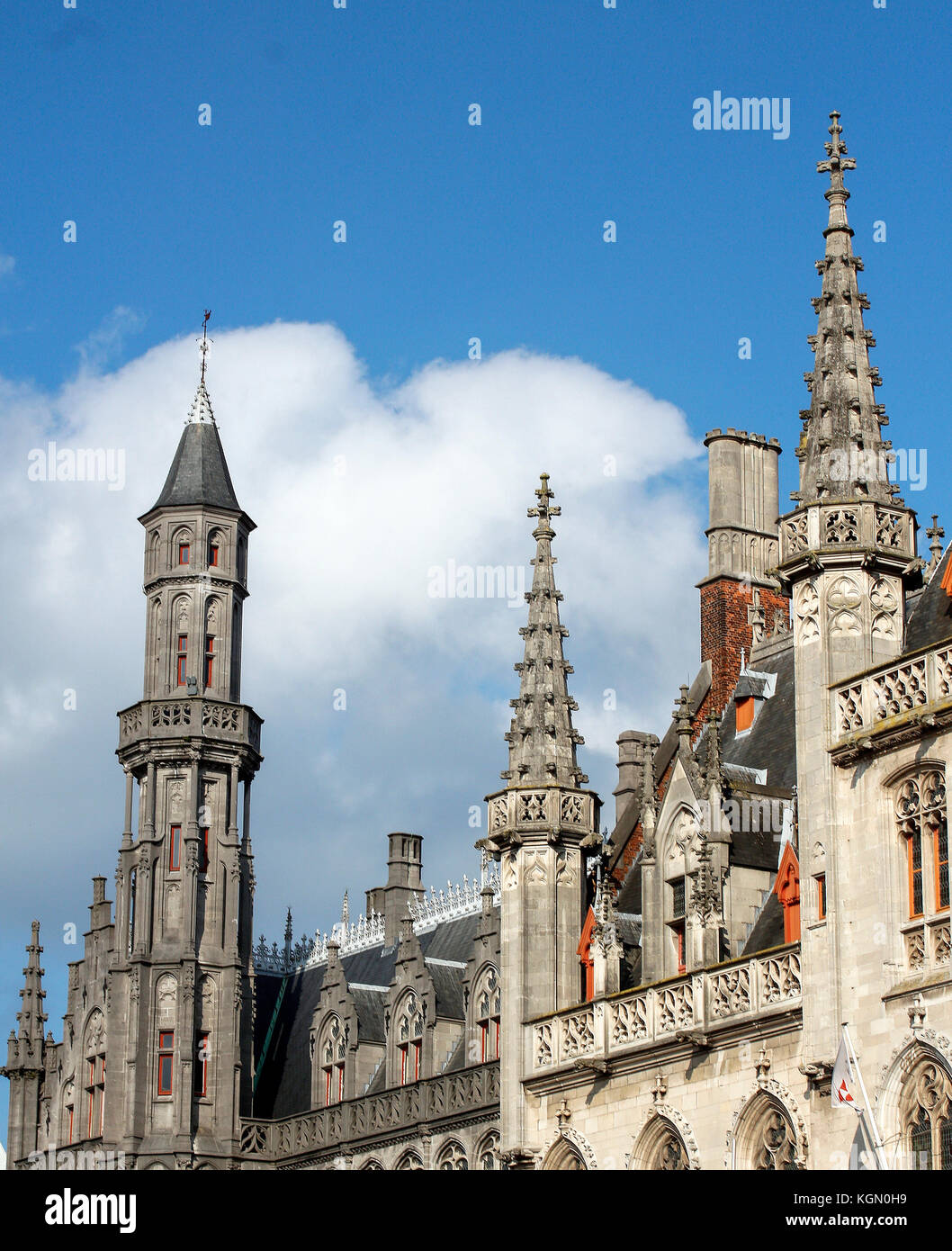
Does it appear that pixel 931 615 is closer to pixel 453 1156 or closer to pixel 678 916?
pixel 678 916

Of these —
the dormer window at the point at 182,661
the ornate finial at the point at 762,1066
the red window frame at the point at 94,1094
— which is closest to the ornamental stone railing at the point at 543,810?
the ornate finial at the point at 762,1066

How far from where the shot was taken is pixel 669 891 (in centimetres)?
3912

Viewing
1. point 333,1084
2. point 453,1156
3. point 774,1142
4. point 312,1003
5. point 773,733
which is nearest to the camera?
point 774,1142

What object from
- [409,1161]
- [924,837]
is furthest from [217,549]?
[924,837]

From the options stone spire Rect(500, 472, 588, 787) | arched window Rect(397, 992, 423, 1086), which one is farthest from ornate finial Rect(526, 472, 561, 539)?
arched window Rect(397, 992, 423, 1086)

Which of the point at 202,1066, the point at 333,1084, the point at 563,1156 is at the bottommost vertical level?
the point at 563,1156

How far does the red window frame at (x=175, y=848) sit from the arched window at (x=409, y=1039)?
717cm

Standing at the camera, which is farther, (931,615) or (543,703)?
(543,703)

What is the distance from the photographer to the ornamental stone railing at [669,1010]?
33.9 meters

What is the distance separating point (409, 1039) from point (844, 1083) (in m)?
20.5

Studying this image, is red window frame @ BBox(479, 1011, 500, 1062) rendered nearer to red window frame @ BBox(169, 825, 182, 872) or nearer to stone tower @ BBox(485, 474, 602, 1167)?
stone tower @ BBox(485, 474, 602, 1167)

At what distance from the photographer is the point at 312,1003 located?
58.1m
